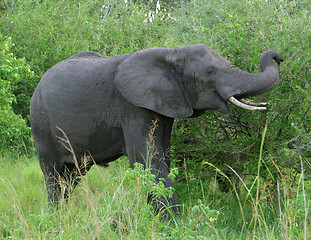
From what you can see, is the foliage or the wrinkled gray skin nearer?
the wrinkled gray skin

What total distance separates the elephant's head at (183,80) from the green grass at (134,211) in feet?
2.37

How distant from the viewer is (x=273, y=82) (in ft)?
14.0

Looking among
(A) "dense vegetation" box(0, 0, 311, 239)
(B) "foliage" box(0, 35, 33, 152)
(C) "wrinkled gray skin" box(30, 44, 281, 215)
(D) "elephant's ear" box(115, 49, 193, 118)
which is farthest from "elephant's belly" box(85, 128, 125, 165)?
(B) "foliage" box(0, 35, 33, 152)

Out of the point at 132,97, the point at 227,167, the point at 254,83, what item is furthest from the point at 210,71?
the point at 227,167

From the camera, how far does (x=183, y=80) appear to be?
15.3 feet

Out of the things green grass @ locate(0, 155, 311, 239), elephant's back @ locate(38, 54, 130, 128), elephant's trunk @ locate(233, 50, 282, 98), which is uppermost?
elephant's trunk @ locate(233, 50, 282, 98)

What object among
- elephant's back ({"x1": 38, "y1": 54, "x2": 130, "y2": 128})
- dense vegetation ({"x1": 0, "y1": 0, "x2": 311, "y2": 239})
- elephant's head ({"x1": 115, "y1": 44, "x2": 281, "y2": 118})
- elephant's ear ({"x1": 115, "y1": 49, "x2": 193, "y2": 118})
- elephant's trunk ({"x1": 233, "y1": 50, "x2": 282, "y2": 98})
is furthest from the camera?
elephant's back ({"x1": 38, "y1": 54, "x2": 130, "y2": 128})

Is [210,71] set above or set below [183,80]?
above

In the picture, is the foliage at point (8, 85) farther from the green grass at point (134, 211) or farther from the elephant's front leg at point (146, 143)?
the elephant's front leg at point (146, 143)

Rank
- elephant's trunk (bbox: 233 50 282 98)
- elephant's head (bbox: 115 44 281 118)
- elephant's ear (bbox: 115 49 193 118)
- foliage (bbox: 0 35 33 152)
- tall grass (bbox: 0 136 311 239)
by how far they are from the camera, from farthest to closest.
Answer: foliage (bbox: 0 35 33 152) < elephant's ear (bbox: 115 49 193 118) < elephant's head (bbox: 115 44 281 118) < elephant's trunk (bbox: 233 50 282 98) < tall grass (bbox: 0 136 311 239)

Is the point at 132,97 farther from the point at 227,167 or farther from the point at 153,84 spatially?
the point at 227,167

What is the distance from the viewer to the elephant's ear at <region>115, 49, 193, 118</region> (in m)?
4.55

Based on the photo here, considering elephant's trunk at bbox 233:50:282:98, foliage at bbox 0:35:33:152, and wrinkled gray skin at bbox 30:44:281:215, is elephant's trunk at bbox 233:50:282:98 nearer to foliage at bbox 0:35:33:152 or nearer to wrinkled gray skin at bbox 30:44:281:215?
wrinkled gray skin at bbox 30:44:281:215

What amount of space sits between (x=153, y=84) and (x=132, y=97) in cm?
22
